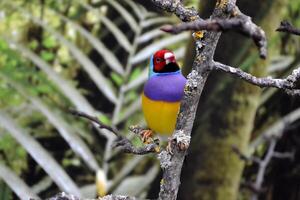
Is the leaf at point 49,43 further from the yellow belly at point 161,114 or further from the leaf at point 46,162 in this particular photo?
the yellow belly at point 161,114

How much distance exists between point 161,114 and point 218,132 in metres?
0.74

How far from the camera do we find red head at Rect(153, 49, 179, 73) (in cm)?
46

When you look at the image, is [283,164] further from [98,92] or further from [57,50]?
[57,50]

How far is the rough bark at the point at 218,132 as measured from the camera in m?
1.18

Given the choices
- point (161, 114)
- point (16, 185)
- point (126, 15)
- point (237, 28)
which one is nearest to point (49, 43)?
point (126, 15)

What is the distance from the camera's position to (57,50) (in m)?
2.19

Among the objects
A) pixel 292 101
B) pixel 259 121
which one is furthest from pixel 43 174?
pixel 292 101

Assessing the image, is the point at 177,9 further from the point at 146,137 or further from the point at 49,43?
the point at 49,43

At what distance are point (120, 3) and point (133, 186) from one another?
0.73 m

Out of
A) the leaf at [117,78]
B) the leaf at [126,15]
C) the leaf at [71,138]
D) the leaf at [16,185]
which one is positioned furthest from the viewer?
the leaf at [126,15]

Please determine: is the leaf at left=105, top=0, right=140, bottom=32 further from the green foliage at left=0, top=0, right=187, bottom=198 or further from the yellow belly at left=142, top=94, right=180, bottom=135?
the yellow belly at left=142, top=94, right=180, bottom=135

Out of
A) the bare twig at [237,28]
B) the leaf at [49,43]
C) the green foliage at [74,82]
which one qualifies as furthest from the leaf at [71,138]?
the bare twig at [237,28]

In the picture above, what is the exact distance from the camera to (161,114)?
48 cm

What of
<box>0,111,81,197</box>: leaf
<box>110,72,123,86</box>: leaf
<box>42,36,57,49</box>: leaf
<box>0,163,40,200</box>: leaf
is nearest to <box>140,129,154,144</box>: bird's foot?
<box>0,163,40,200</box>: leaf
